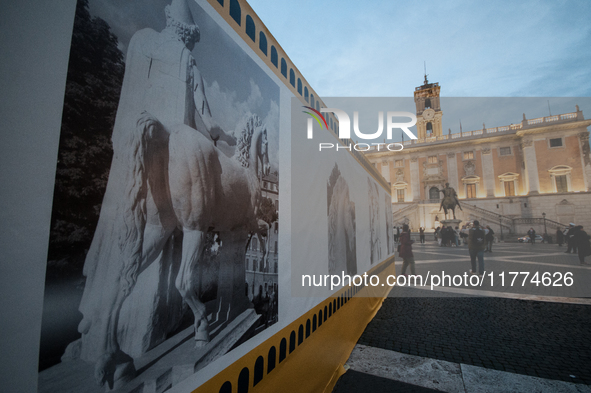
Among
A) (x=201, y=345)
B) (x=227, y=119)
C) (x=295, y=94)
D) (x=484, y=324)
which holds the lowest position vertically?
(x=484, y=324)

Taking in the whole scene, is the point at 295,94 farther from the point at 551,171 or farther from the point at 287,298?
the point at 551,171

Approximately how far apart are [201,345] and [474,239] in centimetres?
913

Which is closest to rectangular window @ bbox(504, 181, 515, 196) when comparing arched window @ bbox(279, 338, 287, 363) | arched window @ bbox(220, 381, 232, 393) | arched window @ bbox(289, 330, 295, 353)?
arched window @ bbox(289, 330, 295, 353)

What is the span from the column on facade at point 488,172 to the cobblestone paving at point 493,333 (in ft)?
99.0

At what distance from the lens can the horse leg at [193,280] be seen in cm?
110

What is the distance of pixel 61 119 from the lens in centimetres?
74

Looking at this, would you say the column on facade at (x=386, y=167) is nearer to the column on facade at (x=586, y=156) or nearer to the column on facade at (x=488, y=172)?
the column on facade at (x=488, y=172)

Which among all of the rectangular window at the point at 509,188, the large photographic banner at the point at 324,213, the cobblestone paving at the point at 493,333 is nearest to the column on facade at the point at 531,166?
the rectangular window at the point at 509,188

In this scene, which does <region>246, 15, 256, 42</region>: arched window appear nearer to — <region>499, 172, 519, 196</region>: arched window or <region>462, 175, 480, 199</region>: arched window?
<region>462, 175, 480, 199</region>: arched window

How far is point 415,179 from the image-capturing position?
34.1m

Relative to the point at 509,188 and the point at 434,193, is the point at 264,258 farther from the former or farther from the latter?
the point at 509,188

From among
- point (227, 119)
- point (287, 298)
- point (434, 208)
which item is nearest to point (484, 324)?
point (287, 298)

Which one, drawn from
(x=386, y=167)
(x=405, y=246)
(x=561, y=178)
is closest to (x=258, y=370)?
(x=405, y=246)

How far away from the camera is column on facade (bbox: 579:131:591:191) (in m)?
26.2
